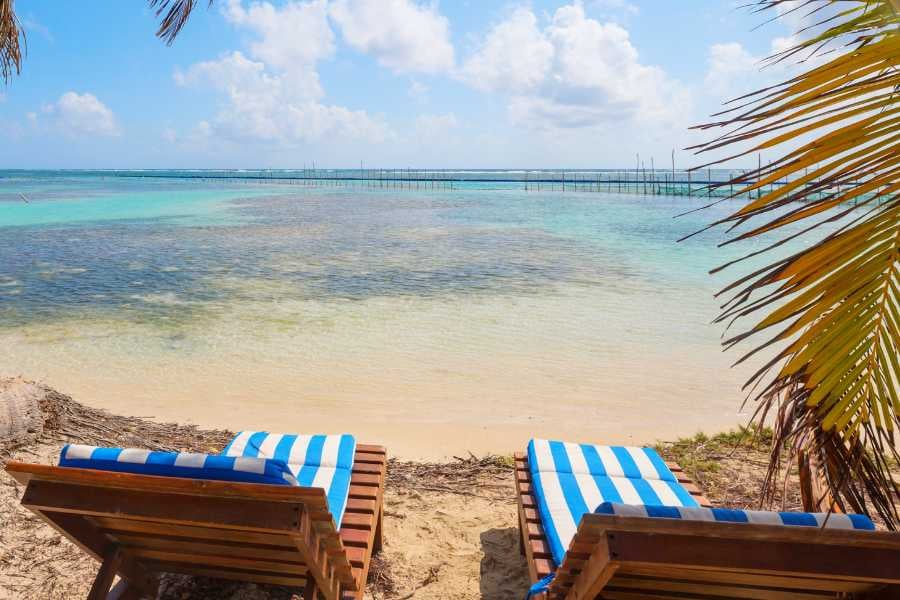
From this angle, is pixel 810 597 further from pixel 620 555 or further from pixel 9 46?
pixel 9 46

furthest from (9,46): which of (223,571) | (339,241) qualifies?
(339,241)

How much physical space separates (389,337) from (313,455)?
14.4 feet

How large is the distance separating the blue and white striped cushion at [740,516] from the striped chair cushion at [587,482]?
870mm

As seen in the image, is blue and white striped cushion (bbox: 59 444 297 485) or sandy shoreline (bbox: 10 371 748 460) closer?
blue and white striped cushion (bbox: 59 444 297 485)

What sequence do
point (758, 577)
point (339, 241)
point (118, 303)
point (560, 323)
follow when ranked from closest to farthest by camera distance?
point (758, 577) → point (560, 323) → point (118, 303) → point (339, 241)

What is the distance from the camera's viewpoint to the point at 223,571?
2285 millimetres

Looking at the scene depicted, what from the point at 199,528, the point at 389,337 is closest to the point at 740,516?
the point at 199,528

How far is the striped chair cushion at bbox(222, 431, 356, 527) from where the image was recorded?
2.71 meters

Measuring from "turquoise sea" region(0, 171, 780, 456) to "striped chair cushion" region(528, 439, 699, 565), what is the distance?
140 cm

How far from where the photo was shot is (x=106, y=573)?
2123mm

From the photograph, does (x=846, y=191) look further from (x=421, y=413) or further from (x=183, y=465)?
(x=421, y=413)

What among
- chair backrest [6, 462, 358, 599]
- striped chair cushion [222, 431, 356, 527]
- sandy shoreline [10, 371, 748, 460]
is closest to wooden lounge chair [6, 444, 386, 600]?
chair backrest [6, 462, 358, 599]

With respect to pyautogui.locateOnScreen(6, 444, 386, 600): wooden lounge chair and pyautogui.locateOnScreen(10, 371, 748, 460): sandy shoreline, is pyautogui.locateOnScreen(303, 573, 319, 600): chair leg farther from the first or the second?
pyautogui.locateOnScreen(10, 371, 748, 460): sandy shoreline

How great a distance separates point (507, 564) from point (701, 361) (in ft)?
14.4
